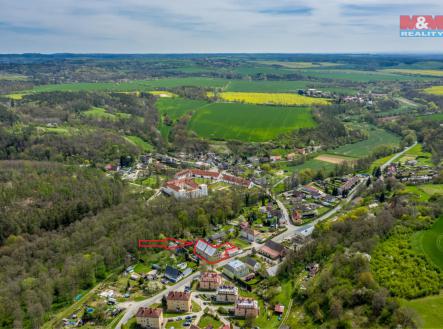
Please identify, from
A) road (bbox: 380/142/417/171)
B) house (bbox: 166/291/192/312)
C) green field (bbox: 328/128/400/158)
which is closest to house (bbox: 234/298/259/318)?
house (bbox: 166/291/192/312)

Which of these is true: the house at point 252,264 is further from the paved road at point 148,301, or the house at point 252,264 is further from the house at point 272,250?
the paved road at point 148,301

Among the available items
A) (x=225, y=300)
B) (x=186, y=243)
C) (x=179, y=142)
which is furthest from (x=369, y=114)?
(x=225, y=300)

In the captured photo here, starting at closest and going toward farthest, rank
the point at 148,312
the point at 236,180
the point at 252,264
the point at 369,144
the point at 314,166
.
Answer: the point at 148,312
the point at 252,264
the point at 236,180
the point at 314,166
the point at 369,144

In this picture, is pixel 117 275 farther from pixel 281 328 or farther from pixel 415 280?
pixel 415 280

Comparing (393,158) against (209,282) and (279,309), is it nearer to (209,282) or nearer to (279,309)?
(279,309)

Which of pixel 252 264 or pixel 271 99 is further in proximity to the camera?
pixel 271 99

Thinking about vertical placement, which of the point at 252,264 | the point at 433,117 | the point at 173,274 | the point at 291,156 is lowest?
the point at 173,274

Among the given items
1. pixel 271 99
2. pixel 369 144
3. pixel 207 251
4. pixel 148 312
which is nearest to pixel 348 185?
pixel 369 144
